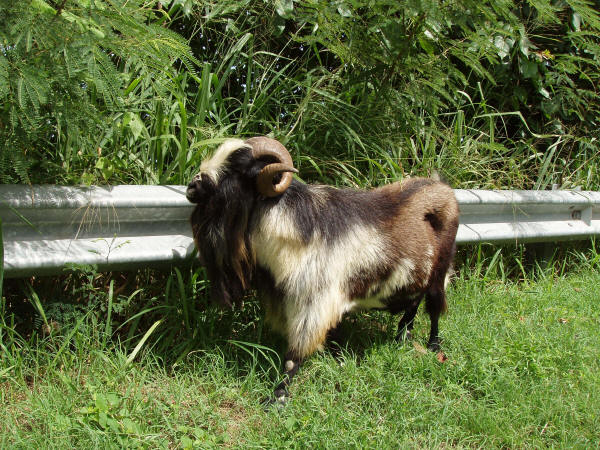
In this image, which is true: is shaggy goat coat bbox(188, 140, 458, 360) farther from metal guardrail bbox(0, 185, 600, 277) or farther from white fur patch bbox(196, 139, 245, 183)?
metal guardrail bbox(0, 185, 600, 277)

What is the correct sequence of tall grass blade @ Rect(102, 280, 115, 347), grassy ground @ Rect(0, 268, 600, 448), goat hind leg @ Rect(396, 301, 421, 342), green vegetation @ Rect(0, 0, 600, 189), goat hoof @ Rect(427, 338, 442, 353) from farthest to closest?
1. goat hind leg @ Rect(396, 301, 421, 342)
2. goat hoof @ Rect(427, 338, 442, 353)
3. tall grass blade @ Rect(102, 280, 115, 347)
4. green vegetation @ Rect(0, 0, 600, 189)
5. grassy ground @ Rect(0, 268, 600, 448)

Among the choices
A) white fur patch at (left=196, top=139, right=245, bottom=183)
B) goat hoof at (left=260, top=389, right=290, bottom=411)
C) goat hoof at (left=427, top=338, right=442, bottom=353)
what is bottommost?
goat hoof at (left=260, top=389, right=290, bottom=411)

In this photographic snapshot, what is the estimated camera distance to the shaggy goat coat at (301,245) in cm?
342

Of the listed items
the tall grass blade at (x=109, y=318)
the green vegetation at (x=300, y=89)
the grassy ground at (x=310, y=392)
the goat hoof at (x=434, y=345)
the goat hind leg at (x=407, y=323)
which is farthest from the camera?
the goat hind leg at (x=407, y=323)

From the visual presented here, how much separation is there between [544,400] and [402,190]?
1618 mm

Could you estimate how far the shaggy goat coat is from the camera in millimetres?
3416

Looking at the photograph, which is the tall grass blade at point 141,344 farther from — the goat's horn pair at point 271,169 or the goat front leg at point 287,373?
the goat's horn pair at point 271,169

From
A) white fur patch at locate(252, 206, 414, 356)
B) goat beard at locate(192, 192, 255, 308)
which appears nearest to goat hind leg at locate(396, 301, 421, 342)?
white fur patch at locate(252, 206, 414, 356)

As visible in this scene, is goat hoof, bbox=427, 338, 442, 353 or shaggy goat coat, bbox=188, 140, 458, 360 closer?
shaggy goat coat, bbox=188, 140, 458, 360

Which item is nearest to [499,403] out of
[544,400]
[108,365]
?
[544,400]

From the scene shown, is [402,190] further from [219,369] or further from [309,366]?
[219,369]

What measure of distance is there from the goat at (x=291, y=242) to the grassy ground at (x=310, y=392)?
0.33 metres

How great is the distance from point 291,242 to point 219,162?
0.63 metres

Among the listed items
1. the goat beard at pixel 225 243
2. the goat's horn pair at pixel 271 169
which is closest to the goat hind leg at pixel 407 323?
the goat beard at pixel 225 243
